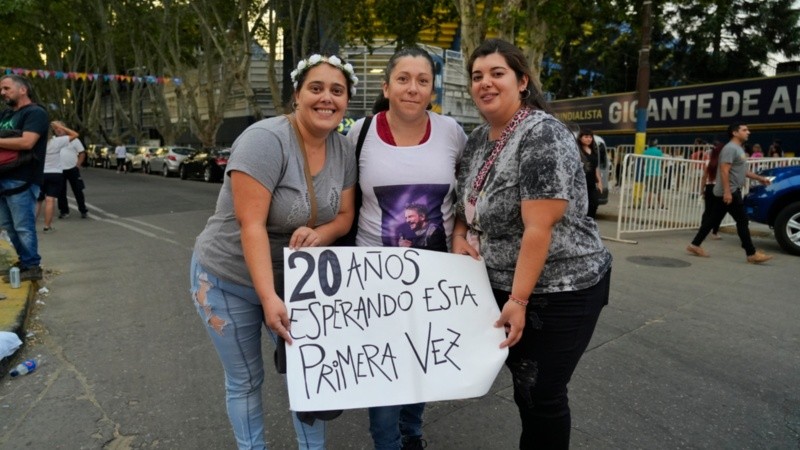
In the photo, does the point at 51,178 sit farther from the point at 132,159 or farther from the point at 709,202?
the point at 132,159

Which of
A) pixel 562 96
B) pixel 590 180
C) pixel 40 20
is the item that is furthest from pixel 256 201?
pixel 40 20

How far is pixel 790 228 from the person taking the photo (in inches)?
336

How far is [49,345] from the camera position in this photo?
14.3 feet

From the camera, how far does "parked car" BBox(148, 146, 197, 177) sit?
85.0ft

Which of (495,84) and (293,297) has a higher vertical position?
(495,84)

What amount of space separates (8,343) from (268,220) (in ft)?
9.54

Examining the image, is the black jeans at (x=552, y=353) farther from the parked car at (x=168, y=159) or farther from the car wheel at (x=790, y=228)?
the parked car at (x=168, y=159)

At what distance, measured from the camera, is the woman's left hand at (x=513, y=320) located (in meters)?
2.06

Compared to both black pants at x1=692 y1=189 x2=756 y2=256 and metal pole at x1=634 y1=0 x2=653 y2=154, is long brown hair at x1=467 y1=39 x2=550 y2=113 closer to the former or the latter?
black pants at x1=692 y1=189 x2=756 y2=256

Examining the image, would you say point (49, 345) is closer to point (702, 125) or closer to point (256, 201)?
point (256, 201)

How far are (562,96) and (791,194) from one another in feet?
85.5

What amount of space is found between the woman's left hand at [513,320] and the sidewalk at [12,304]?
11.4 ft

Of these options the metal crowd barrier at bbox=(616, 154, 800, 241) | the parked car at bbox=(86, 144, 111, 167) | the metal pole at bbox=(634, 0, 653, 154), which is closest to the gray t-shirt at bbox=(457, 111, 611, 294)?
the metal crowd barrier at bbox=(616, 154, 800, 241)

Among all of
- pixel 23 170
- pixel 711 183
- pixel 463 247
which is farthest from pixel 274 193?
pixel 711 183
